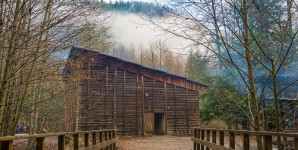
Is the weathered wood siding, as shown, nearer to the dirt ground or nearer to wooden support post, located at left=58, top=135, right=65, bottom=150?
the dirt ground

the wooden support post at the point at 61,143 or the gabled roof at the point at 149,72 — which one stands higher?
the gabled roof at the point at 149,72

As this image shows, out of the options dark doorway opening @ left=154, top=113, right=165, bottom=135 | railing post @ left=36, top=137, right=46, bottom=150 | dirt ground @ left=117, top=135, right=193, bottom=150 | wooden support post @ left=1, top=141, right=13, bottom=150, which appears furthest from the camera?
dark doorway opening @ left=154, top=113, right=165, bottom=135

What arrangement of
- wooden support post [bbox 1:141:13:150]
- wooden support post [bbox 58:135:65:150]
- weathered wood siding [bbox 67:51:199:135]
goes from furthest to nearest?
weathered wood siding [bbox 67:51:199:135]
wooden support post [bbox 58:135:65:150]
wooden support post [bbox 1:141:13:150]

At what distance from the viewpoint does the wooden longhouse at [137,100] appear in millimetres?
22094

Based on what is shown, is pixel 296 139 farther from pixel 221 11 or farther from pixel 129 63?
pixel 129 63

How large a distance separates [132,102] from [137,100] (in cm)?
48

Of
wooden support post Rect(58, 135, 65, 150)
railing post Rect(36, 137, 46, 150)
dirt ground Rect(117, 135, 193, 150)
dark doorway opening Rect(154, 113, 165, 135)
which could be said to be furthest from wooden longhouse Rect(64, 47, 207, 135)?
railing post Rect(36, 137, 46, 150)

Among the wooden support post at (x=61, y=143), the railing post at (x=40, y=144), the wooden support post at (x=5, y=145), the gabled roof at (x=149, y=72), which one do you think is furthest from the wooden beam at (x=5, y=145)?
the gabled roof at (x=149, y=72)

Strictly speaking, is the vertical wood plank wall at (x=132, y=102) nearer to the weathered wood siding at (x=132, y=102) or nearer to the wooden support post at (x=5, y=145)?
the weathered wood siding at (x=132, y=102)

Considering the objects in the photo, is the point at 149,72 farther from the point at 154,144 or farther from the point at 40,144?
the point at 40,144

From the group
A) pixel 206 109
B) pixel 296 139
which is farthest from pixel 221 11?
pixel 206 109

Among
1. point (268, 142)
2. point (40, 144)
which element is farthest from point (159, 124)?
point (40, 144)

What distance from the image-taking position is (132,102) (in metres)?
23.1

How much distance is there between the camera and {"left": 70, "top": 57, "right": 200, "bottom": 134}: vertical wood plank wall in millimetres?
22047
